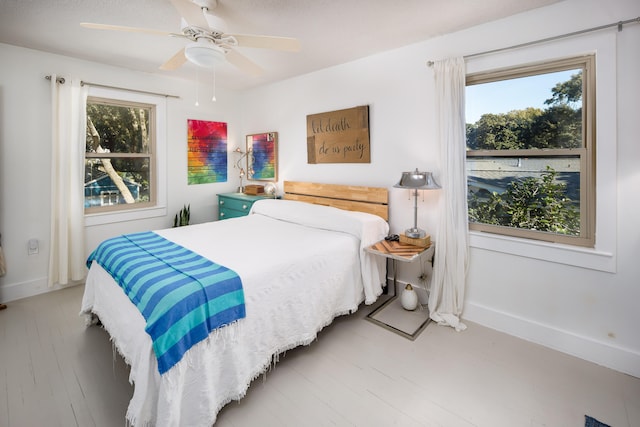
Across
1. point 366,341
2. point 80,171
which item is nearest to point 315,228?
point 366,341

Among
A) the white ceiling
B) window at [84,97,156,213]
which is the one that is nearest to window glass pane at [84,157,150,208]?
window at [84,97,156,213]

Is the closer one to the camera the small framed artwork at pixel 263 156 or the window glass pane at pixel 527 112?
the window glass pane at pixel 527 112

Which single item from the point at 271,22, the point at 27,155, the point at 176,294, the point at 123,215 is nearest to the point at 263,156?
the point at 123,215

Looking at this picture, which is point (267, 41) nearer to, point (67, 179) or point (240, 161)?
point (67, 179)

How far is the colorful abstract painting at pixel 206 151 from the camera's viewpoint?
4.32 metres

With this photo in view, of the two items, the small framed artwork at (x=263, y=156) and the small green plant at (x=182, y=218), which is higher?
the small framed artwork at (x=263, y=156)

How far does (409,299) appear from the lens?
9.27 ft

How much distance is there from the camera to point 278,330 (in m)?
1.97

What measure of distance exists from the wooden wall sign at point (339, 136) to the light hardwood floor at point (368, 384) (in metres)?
1.80

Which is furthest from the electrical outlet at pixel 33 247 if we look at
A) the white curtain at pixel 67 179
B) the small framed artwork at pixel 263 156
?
the small framed artwork at pixel 263 156

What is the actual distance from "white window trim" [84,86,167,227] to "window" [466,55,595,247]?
356 cm

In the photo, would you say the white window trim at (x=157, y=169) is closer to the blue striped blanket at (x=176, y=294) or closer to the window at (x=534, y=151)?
the blue striped blanket at (x=176, y=294)

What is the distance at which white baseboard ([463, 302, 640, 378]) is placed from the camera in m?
2.01

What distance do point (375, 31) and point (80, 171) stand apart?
3.28 meters
